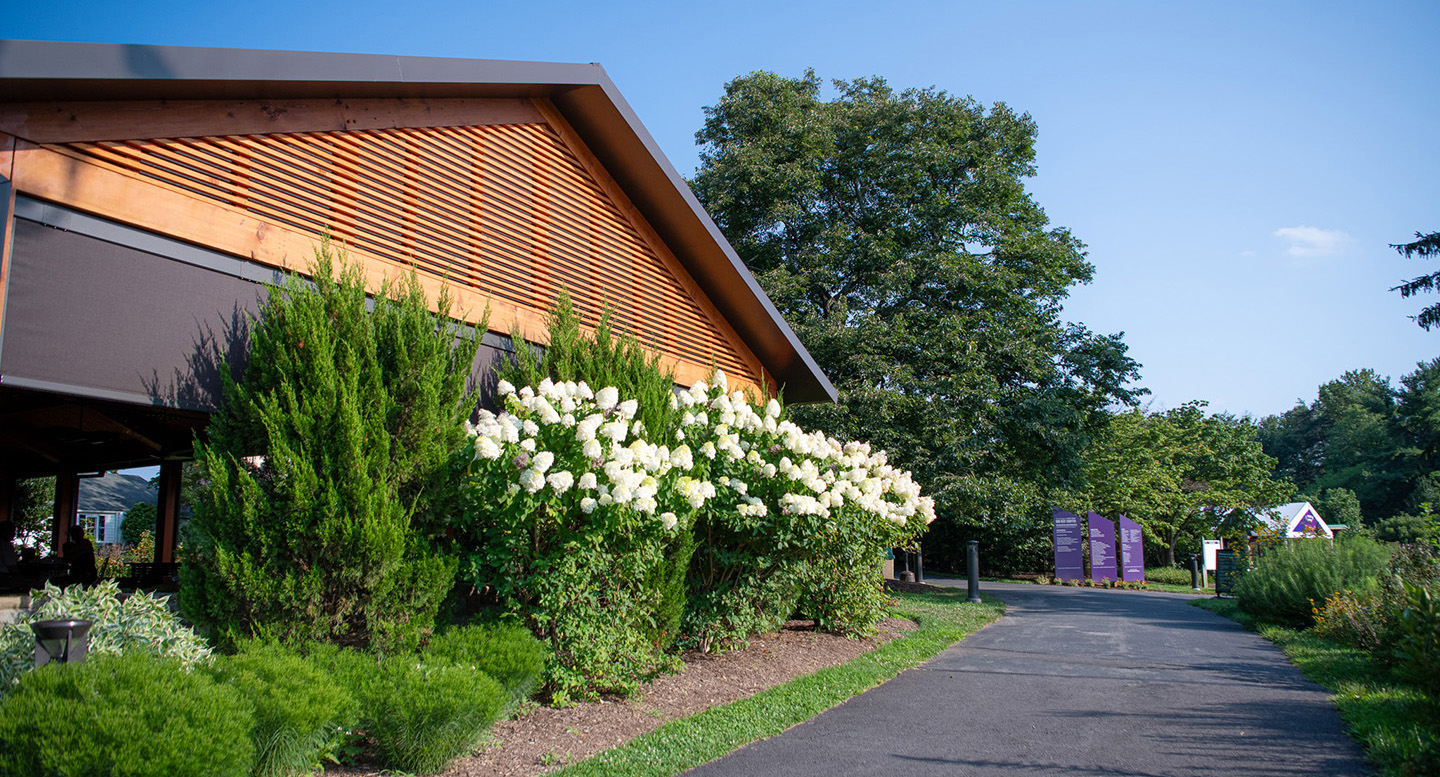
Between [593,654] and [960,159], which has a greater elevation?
[960,159]

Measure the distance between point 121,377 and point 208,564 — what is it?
52.2 inches

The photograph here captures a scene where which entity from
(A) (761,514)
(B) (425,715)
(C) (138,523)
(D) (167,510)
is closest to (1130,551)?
(A) (761,514)

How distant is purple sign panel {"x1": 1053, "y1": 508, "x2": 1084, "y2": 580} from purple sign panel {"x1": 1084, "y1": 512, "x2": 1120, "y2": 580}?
35 cm

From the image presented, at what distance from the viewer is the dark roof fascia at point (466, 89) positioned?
5.02m

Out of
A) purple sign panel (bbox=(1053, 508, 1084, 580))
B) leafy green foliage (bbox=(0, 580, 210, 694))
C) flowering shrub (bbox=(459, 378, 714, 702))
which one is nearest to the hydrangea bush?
flowering shrub (bbox=(459, 378, 714, 702))

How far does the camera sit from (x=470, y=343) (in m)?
6.91

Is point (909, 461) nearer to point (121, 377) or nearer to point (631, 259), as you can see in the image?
point (631, 259)

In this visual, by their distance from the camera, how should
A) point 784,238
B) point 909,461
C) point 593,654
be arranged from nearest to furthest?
1. point 593,654
2. point 909,461
3. point 784,238

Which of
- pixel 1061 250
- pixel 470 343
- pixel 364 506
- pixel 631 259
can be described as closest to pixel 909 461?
pixel 1061 250

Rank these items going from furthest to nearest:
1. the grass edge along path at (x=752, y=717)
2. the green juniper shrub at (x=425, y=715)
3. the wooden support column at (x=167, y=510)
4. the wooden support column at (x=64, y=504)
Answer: the wooden support column at (x=64, y=504) < the wooden support column at (x=167, y=510) < the grass edge along path at (x=752, y=717) < the green juniper shrub at (x=425, y=715)

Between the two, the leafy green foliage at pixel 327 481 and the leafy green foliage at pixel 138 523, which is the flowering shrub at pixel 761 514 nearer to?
the leafy green foliage at pixel 327 481

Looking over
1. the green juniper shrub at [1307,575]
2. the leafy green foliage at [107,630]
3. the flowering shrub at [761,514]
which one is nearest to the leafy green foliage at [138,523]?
the flowering shrub at [761,514]

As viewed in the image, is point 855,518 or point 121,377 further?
point 855,518

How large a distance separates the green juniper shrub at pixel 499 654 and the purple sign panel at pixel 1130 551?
23361 millimetres
